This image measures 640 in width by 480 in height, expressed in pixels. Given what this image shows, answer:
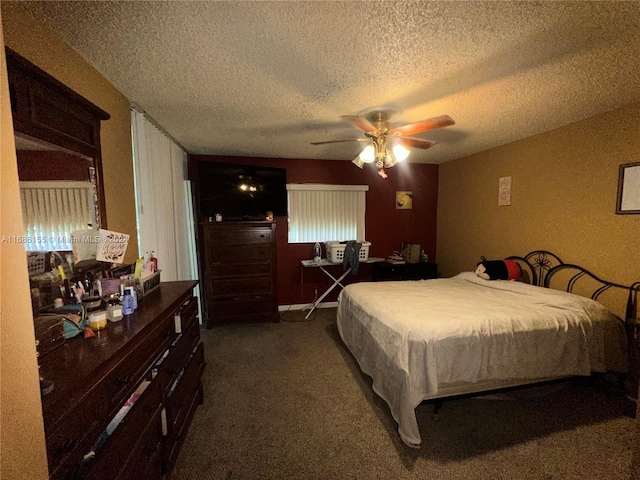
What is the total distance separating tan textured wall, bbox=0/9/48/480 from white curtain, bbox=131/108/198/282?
5.50 ft

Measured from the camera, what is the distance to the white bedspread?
1.69m

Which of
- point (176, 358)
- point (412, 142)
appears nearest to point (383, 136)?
point (412, 142)

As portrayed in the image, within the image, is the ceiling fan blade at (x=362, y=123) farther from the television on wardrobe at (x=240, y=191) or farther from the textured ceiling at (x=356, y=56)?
the television on wardrobe at (x=240, y=191)

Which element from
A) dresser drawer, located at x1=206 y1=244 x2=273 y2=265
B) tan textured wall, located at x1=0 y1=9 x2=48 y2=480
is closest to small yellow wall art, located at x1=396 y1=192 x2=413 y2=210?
dresser drawer, located at x1=206 y1=244 x2=273 y2=265

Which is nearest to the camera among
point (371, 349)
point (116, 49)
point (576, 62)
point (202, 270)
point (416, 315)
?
point (116, 49)

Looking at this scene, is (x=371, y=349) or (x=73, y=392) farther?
(x=371, y=349)

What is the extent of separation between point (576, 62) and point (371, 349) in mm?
2389

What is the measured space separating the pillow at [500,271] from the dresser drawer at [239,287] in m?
2.65

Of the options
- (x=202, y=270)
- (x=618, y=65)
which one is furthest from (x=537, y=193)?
(x=202, y=270)

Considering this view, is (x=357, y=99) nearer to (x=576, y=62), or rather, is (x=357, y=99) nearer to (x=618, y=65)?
(x=576, y=62)

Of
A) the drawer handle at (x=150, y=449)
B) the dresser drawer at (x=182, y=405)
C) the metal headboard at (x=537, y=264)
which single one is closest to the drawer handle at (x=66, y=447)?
the drawer handle at (x=150, y=449)

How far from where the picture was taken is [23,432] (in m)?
0.51

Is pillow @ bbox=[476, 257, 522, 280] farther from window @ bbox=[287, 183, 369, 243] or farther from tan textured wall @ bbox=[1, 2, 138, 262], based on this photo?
tan textured wall @ bbox=[1, 2, 138, 262]

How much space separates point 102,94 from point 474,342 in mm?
2973
